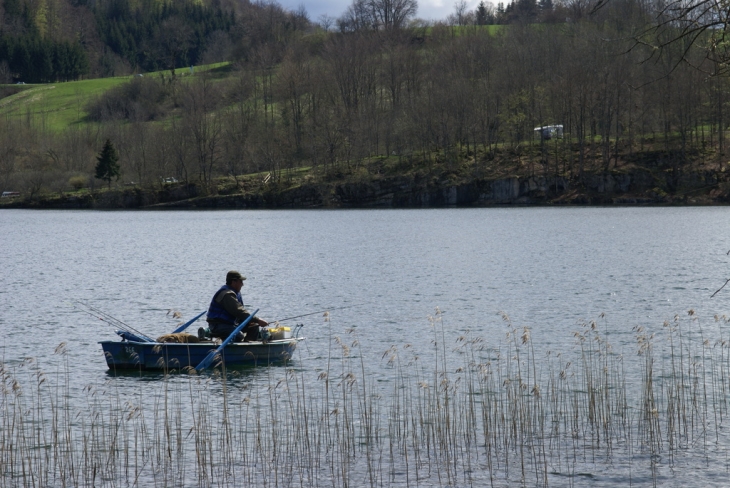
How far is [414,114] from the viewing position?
3969 inches

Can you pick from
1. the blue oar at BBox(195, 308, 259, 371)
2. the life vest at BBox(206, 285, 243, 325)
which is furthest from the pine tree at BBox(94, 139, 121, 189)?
the blue oar at BBox(195, 308, 259, 371)

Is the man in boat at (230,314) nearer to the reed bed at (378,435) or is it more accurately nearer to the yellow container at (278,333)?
the yellow container at (278,333)

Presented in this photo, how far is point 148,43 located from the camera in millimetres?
197625

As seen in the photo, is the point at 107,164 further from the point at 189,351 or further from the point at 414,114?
the point at 189,351

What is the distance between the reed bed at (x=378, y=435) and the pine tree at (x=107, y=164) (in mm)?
90177

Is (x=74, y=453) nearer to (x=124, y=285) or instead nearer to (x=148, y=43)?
(x=124, y=285)

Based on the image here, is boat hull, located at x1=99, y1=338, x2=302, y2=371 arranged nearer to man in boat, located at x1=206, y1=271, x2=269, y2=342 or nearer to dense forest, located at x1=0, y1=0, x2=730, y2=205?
man in boat, located at x1=206, y1=271, x2=269, y2=342

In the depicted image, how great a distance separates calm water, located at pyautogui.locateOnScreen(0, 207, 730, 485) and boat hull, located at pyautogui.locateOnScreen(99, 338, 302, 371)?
460 millimetres

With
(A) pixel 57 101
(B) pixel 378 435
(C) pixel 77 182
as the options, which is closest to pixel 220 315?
(B) pixel 378 435

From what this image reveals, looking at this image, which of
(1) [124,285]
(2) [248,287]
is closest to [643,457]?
(2) [248,287]

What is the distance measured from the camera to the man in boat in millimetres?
19625

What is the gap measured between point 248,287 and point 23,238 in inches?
1328

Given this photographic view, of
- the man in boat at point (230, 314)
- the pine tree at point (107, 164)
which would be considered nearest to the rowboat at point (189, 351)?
the man in boat at point (230, 314)

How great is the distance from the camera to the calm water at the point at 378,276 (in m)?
24.7
